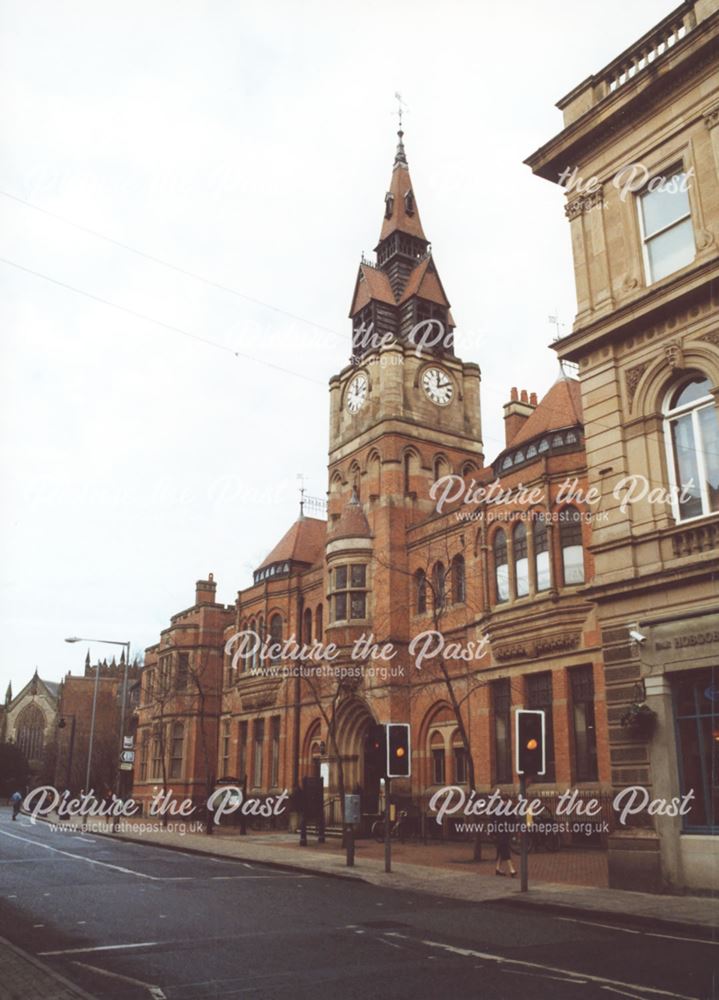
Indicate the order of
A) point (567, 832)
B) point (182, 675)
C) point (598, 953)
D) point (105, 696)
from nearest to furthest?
point (598, 953), point (567, 832), point (182, 675), point (105, 696)

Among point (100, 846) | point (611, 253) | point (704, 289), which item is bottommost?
point (100, 846)

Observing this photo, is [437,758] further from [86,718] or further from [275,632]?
[86,718]

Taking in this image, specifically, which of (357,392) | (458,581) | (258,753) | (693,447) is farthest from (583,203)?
(258,753)

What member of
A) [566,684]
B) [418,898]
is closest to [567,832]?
[566,684]

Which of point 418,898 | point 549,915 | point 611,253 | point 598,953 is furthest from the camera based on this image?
point 611,253

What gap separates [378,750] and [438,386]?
24.5 metres

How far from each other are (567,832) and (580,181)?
1809 centimetres

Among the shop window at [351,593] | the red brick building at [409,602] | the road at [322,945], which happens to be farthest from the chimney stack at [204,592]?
the road at [322,945]

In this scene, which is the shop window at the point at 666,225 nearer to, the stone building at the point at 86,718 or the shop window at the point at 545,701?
the shop window at the point at 545,701

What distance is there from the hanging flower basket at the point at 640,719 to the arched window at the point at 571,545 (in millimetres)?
11826

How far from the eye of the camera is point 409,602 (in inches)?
1405

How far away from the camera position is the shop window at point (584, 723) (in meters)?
25.5

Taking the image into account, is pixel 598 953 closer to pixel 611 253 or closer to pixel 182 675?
pixel 611 253

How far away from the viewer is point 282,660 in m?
42.5
